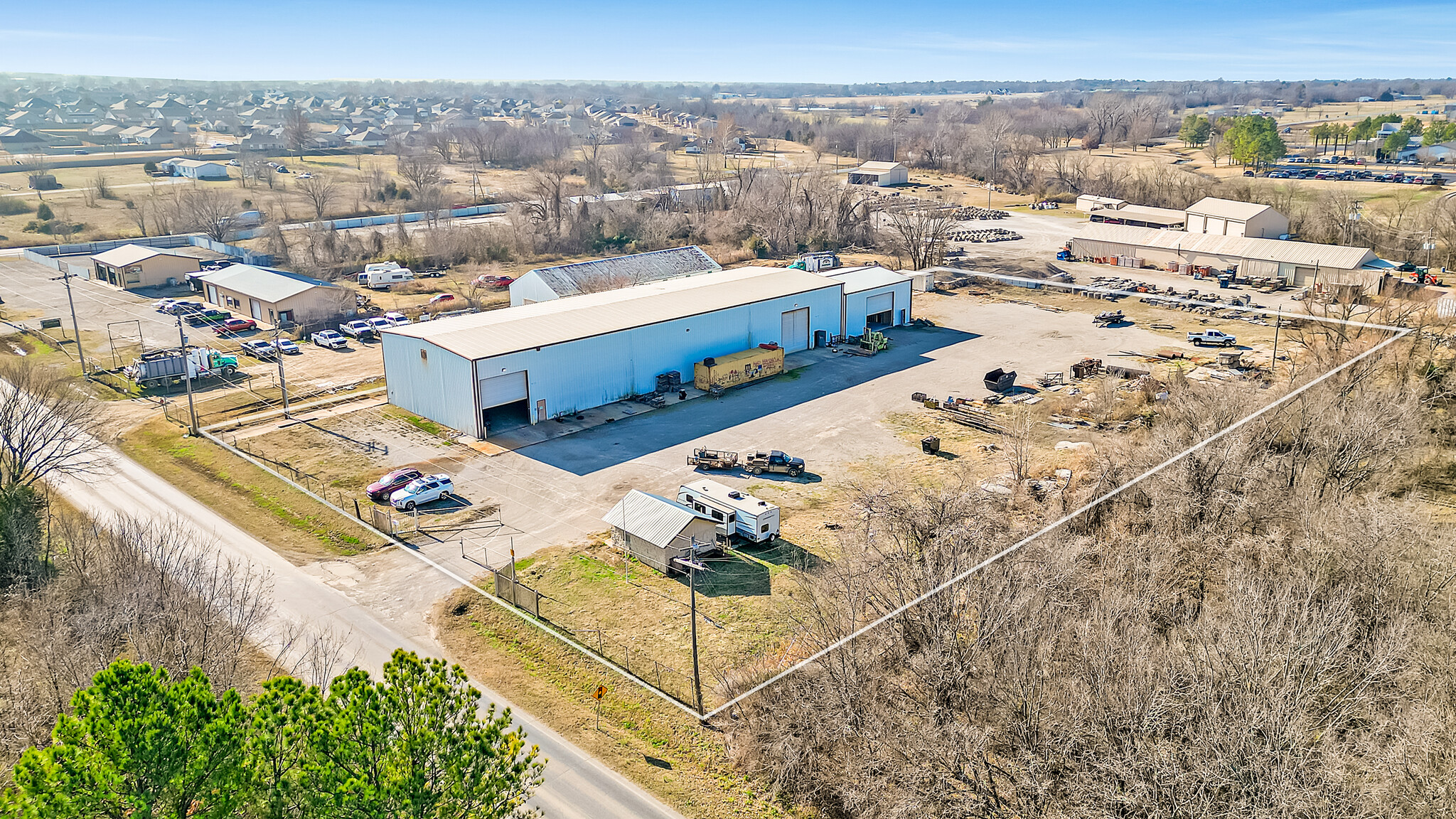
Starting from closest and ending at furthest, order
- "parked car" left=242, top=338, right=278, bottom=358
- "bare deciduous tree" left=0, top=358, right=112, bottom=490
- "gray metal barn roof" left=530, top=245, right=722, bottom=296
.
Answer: "bare deciduous tree" left=0, top=358, right=112, bottom=490 < "parked car" left=242, top=338, right=278, bottom=358 < "gray metal barn roof" left=530, top=245, right=722, bottom=296

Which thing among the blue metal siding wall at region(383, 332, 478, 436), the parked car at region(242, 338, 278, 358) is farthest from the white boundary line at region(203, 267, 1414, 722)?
the parked car at region(242, 338, 278, 358)

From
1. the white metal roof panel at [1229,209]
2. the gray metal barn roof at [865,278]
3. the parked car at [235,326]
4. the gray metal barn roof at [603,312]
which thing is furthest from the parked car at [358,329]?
the white metal roof panel at [1229,209]

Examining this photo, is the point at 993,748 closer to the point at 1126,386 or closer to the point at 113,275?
the point at 1126,386

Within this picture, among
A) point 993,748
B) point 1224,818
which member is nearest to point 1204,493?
point 993,748

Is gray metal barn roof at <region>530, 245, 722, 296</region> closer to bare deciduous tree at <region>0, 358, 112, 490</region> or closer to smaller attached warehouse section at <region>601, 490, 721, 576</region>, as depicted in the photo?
bare deciduous tree at <region>0, 358, 112, 490</region>

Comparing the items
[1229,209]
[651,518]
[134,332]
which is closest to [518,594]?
[651,518]

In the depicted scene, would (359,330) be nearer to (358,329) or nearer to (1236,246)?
(358,329)
